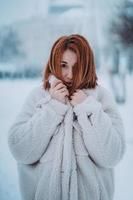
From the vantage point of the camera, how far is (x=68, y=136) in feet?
4.18

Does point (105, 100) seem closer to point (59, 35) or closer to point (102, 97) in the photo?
point (102, 97)

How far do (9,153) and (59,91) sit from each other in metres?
0.45

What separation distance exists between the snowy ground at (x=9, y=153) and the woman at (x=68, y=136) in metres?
0.27

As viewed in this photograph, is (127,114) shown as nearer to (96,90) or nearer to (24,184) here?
(96,90)

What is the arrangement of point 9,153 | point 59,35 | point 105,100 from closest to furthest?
point 105,100, point 9,153, point 59,35

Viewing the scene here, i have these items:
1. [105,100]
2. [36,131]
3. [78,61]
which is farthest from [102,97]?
[36,131]

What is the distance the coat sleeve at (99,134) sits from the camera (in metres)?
1.23

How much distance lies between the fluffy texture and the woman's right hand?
0.06ft

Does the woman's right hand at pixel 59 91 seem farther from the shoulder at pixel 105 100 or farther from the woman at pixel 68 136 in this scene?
the shoulder at pixel 105 100

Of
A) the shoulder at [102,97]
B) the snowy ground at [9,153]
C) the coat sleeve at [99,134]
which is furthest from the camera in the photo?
the snowy ground at [9,153]

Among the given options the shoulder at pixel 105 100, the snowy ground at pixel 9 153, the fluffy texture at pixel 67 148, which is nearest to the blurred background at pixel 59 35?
the snowy ground at pixel 9 153

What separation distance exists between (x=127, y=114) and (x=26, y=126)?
625mm

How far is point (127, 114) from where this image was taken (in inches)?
67.2

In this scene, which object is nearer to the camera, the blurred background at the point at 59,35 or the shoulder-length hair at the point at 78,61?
the shoulder-length hair at the point at 78,61
